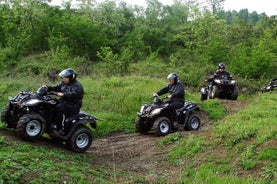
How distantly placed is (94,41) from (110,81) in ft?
53.2

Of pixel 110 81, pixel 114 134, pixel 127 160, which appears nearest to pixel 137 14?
pixel 110 81

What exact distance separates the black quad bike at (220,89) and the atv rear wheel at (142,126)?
716 cm

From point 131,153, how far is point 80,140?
151 cm

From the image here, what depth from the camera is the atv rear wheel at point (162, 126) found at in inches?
492

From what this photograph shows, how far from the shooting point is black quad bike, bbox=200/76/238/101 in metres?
19.6

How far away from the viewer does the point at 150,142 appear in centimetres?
1176

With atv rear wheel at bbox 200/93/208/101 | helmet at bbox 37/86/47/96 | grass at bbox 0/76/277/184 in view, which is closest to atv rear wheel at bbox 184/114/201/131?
grass at bbox 0/76/277/184

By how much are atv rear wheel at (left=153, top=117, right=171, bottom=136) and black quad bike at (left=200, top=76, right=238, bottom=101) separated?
7.22m

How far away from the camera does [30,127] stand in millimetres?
9062

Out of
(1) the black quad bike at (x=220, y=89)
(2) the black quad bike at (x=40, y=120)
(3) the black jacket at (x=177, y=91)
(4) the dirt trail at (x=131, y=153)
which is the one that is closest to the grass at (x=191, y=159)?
(4) the dirt trail at (x=131, y=153)

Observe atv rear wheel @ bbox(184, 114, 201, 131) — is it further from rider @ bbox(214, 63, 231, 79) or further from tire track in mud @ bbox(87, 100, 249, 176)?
rider @ bbox(214, 63, 231, 79)

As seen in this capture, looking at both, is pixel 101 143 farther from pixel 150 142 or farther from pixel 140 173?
pixel 140 173

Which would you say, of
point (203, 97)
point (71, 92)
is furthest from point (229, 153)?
point (203, 97)

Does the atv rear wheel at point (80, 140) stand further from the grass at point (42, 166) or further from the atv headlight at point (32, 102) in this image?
the atv headlight at point (32, 102)
